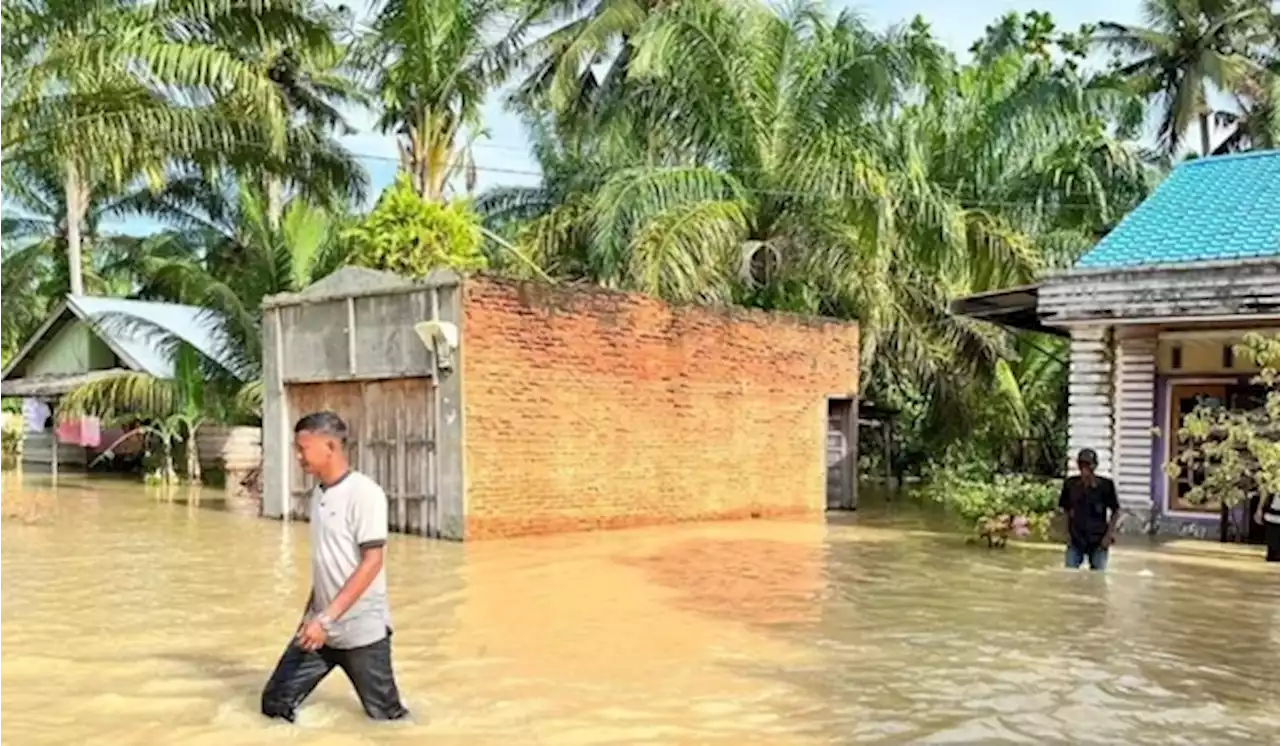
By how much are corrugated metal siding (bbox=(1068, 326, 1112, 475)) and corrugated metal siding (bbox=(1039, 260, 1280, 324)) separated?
29.9 inches

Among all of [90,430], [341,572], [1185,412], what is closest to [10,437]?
[90,430]

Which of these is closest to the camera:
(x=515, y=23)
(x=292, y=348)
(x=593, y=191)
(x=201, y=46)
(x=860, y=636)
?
(x=860, y=636)

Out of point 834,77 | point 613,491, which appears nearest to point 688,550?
point 613,491

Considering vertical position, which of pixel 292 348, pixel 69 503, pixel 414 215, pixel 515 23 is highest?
pixel 515 23

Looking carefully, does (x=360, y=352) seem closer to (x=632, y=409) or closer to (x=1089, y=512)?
(x=632, y=409)

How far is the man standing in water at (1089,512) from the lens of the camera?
12.6 meters

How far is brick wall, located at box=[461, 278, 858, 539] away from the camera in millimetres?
15781

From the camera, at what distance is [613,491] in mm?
17344

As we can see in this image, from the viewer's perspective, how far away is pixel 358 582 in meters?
5.95

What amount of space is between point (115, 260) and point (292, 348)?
1024 inches

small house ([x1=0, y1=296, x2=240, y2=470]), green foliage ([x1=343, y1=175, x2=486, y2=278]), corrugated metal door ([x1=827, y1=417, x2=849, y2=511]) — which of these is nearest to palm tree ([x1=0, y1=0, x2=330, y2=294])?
green foliage ([x1=343, y1=175, x2=486, y2=278])

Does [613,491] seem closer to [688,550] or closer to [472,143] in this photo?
[688,550]

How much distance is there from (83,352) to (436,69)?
12775 mm

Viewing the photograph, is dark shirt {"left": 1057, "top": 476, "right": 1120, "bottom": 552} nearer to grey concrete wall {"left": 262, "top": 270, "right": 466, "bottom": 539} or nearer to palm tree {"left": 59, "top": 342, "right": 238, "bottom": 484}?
grey concrete wall {"left": 262, "top": 270, "right": 466, "bottom": 539}
